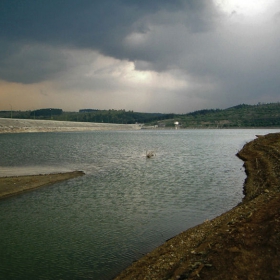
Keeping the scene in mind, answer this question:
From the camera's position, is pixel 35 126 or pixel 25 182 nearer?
pixel 25 182

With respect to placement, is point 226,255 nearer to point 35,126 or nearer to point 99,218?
point 99,218

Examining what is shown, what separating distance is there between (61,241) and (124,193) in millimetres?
8525

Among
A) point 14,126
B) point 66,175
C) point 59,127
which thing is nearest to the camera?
point 66,175

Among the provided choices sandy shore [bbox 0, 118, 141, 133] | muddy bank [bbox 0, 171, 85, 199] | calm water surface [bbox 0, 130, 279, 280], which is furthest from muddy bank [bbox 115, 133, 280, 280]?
sandy shore [bbox 0, 118, 141, 133]

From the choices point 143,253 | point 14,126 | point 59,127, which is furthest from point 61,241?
point 59,127

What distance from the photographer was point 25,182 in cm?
2208

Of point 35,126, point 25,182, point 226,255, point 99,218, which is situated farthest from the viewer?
point 35,126

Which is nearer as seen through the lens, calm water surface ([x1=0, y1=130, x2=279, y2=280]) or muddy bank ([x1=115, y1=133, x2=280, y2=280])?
muddy bank ([x1=115, y1=133, x2=280, y2=280])

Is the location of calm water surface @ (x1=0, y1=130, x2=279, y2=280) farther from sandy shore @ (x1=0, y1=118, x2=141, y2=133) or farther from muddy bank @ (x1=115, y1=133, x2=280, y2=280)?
sandy shore @ (x1=0, y1=118, x2=141, y2=133)

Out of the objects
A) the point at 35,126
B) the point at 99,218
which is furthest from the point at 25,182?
the point at 35,126

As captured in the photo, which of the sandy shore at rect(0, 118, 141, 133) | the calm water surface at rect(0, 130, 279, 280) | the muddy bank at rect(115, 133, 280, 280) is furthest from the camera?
the sandy shore at rect(0, 118, 141, 133)

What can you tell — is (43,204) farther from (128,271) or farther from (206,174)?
(206,174)

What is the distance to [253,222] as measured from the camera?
9039mm

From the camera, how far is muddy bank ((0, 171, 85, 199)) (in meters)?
19.9
